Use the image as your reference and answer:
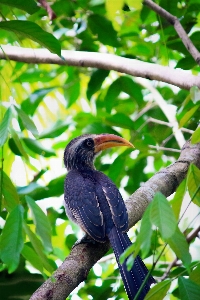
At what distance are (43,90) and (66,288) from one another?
7.45 ft

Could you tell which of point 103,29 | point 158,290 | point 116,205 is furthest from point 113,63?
point 158,290

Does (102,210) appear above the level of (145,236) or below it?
below

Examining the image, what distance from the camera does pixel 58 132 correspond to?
409 cm

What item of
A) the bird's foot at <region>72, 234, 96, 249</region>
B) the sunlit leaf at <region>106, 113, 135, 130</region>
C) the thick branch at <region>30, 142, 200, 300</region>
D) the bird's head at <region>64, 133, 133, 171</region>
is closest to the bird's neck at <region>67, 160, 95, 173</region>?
the bird's head at <region>64, 133, 133, 171</region>

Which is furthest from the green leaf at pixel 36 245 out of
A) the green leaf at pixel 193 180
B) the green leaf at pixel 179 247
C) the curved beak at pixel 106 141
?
the curved beak at pixel 106 141

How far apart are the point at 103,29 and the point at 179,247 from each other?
2.31 meters

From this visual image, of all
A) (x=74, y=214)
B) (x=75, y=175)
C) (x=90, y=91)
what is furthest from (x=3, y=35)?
(x=74, y=214)

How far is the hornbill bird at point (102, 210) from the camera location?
113 inches

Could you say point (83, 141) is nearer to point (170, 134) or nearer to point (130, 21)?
point (170, 134)

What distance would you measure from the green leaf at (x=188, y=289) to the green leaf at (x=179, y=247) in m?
0.16

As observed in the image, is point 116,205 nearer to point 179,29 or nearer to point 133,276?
point 133,276

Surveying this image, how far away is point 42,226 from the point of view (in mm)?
1891

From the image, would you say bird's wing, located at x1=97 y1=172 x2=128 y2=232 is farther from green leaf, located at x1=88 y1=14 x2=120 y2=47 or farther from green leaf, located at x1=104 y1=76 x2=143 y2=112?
green leaf, located at x1=88 y1=14 x2=120 y2=47

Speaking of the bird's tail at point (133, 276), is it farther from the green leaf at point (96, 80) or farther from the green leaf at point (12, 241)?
the green leaf at point (96, 80)
